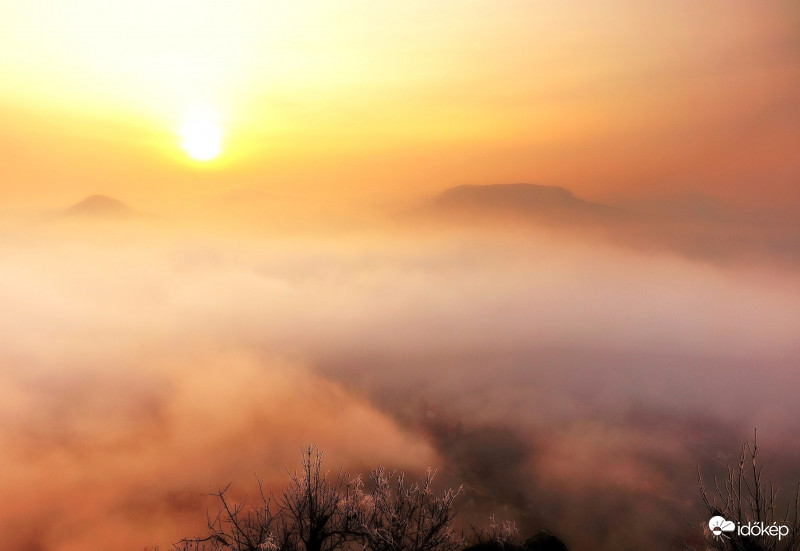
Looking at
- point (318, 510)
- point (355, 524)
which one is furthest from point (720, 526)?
point (318, 510)

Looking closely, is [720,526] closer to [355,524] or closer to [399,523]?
[399,523]

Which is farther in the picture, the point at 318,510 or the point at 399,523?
the point at 318,510

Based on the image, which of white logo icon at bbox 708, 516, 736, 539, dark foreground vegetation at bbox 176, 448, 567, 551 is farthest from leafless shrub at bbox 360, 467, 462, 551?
white logo icon at bbox 708, 516, 736, 539

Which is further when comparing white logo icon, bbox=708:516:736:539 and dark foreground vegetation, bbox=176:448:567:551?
dark foreground vegetation, bbox=176:448:567:551

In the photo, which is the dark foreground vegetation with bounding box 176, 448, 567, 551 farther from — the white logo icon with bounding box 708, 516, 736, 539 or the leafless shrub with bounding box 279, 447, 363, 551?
the white logo icon with bounding box 708, 516, 736, 539

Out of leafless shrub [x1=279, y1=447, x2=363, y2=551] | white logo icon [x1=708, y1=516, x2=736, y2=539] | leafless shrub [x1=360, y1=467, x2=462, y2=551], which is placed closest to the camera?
white logo icon [x1=708, y1=516, x2=736, y2=539]

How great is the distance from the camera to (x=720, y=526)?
23531 mm

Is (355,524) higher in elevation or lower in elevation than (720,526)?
higher

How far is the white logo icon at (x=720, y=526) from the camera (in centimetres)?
2305

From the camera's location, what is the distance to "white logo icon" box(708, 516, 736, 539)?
23047 millimetres

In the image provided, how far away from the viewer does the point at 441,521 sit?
28.4m

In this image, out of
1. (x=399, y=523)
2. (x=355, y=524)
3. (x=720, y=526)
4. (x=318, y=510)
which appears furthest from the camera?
(x=355, y=524)

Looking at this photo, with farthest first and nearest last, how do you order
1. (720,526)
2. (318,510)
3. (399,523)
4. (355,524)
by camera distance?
1. (355,524)
2. (318,510)
3. (399,523)
4. (720,526)

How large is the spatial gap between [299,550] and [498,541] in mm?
10943
